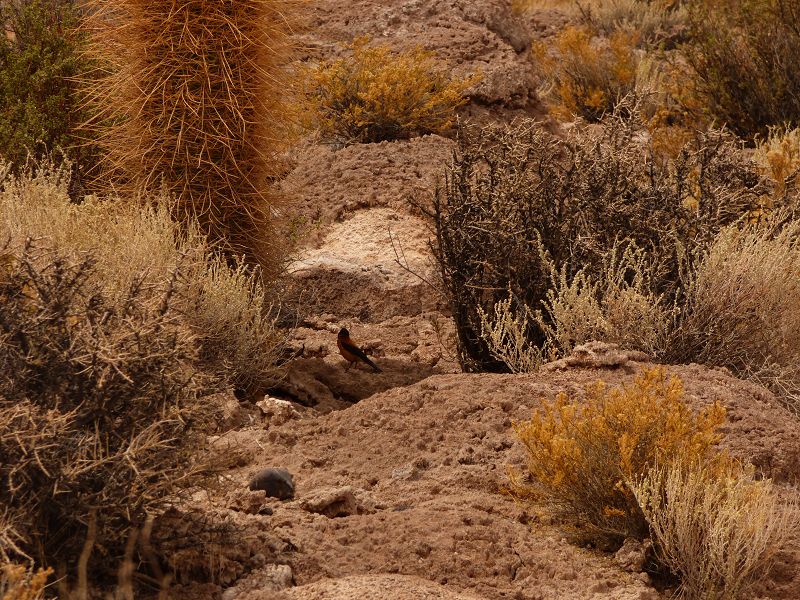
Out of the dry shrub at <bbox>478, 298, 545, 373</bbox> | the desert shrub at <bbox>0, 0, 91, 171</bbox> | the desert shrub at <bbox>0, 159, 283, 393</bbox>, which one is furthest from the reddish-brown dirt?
the desert shrub at <bbox>0, 0, 91, 171</bbox>

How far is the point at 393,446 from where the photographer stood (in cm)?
545

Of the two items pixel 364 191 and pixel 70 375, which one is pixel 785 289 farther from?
pixel 70 375

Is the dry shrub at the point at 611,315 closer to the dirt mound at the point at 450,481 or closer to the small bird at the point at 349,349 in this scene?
the dirt mound at the point at 450,481

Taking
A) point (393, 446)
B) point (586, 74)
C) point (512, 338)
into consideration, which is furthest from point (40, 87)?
point (586, 74)

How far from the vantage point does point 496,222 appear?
6.98m

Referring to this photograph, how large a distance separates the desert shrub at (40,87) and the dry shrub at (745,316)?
390 centimetres

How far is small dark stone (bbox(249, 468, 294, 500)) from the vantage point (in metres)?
4.86

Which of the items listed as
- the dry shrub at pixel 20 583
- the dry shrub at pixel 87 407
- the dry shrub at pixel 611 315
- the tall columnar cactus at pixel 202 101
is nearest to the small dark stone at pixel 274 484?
the dry shrub at pixel 87 407

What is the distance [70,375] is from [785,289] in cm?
410

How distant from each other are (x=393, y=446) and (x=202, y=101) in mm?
2397

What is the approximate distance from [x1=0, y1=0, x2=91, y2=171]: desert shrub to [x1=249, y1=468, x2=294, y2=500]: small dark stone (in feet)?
12.6

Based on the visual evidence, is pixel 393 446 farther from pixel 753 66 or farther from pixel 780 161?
pixel 753 66

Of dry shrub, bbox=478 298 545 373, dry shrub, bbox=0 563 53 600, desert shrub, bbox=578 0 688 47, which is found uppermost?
dry shrub, bbox=0 563 53 600

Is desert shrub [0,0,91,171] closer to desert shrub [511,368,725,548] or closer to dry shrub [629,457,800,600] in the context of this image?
desert shrub [511,368,725,548]
